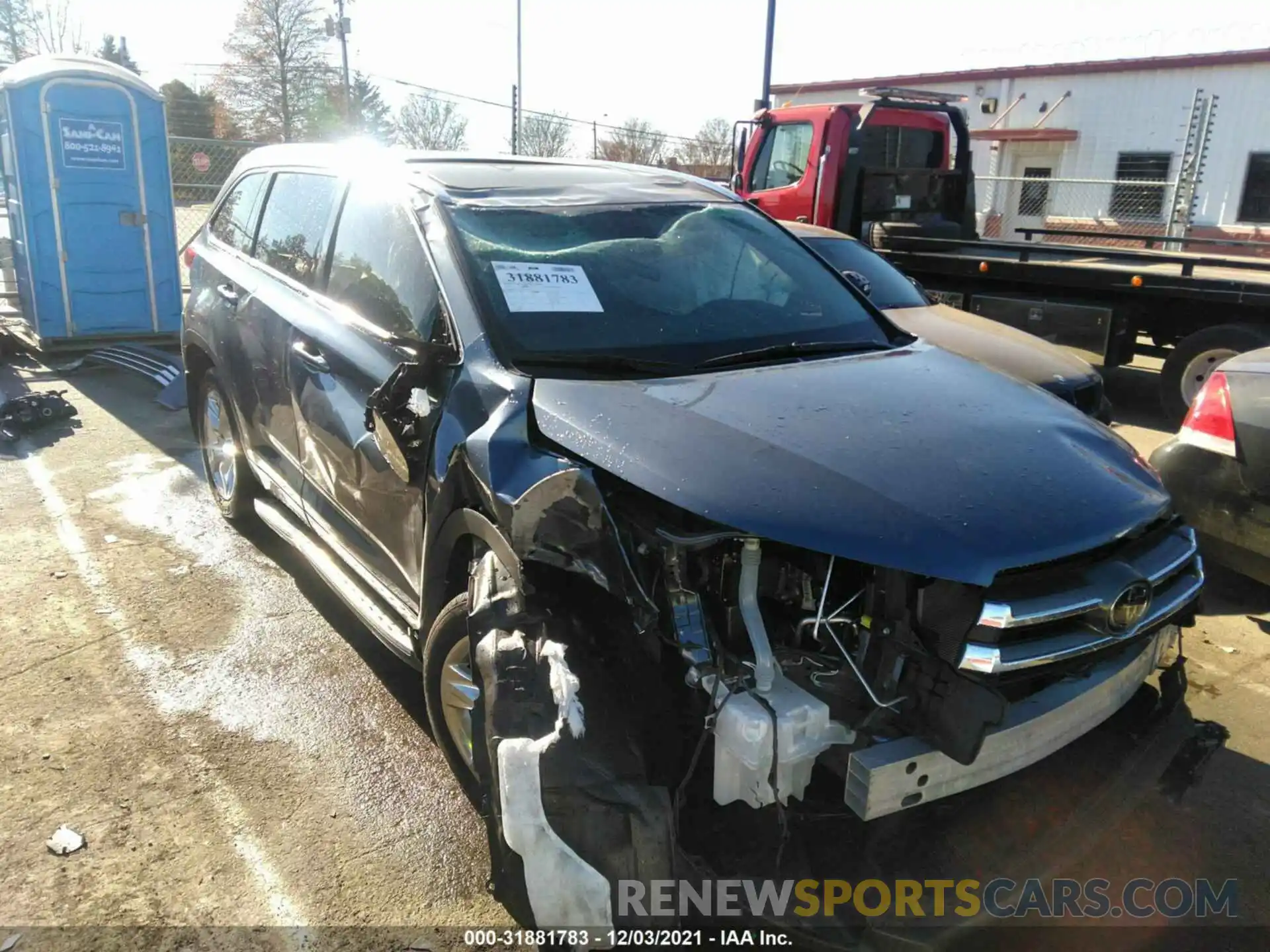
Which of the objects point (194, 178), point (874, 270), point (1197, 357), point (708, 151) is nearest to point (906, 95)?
point (874, 270)

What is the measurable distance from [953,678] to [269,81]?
145 ft

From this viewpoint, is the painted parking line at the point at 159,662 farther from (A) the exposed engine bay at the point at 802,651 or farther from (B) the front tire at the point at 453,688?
(A) the exposed engine bay at the point at 802,651

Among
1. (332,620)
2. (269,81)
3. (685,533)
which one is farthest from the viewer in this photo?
(269,81)

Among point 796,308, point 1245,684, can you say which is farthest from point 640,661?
point 1245,684

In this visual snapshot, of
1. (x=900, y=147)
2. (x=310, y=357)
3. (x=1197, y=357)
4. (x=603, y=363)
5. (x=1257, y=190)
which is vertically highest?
(x=900, y=147)

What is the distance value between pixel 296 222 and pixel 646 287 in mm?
1830

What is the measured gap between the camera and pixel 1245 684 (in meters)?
3.83

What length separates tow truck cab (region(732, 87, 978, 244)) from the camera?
981 cm

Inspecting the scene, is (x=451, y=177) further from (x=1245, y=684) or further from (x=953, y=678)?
(x=1245, y=684)

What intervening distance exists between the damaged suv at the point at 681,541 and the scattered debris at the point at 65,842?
1.05 metres

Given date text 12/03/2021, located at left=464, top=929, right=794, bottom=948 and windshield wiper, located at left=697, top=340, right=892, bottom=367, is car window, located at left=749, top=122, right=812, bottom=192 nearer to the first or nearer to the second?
windshield wiper, located at left=697, top=340, right=892, bottom=367

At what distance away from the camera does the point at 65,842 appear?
9.32 feet

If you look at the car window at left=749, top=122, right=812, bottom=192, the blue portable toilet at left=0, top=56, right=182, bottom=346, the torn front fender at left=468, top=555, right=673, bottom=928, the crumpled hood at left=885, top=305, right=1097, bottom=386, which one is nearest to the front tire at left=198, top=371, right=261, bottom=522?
the torn front fender at left=468, top=555, right=673, bottom=928

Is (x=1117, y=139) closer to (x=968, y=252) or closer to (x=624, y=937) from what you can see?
(x=968, y=252)
